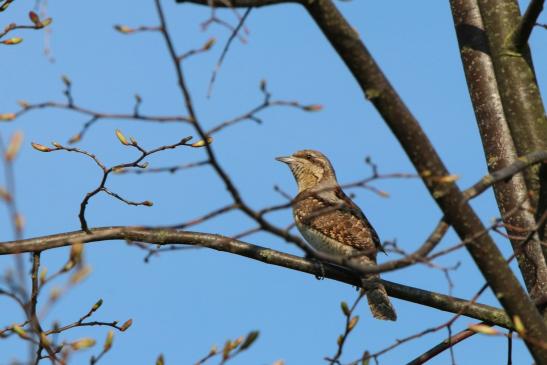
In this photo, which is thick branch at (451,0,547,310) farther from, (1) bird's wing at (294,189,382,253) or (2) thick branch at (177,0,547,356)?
(1) bird's wing at (294,189,382,253)

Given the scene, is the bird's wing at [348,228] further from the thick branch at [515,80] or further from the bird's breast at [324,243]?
the thick branch at [515,80]

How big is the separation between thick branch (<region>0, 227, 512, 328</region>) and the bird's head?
3.47 metres

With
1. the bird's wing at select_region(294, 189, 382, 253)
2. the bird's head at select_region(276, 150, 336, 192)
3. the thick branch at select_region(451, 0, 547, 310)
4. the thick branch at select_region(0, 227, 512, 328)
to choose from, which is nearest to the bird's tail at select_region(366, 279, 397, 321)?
the bird's wing at select_region(294, 189, 382, 253)

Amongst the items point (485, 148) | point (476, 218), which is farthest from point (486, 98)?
point (476, 218)

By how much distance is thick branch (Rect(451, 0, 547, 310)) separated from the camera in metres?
5.71

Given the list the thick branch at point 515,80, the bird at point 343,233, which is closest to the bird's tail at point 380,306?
the bird at point 343,233

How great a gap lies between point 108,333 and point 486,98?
3645 mm

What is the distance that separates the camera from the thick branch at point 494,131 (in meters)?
5.71

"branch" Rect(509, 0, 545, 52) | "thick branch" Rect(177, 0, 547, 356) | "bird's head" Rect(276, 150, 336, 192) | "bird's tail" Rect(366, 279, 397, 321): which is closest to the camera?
"thick branch" Rect(177, 0, 547, 356)

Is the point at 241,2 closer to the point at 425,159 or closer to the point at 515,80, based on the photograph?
the point at 425,159

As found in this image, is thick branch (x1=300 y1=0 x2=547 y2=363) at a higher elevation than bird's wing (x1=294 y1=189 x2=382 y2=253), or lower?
lower

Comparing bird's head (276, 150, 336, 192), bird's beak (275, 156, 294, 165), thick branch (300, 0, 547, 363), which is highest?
bird's beak (275, 156, 294, 165)

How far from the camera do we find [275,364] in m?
3.58

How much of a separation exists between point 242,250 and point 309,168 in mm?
3955
